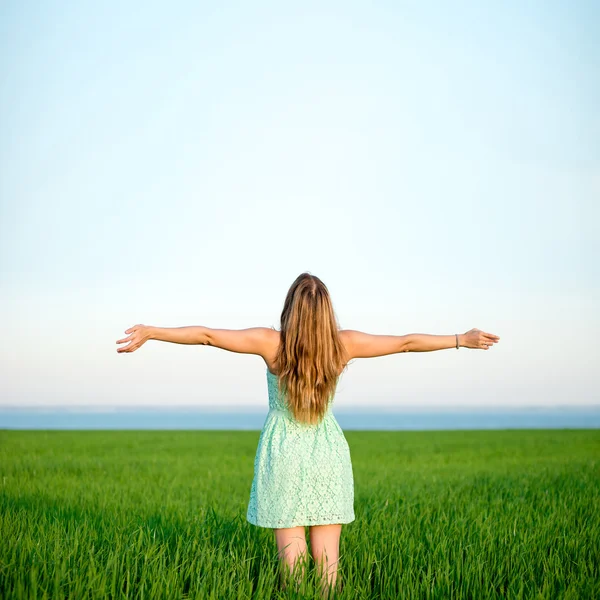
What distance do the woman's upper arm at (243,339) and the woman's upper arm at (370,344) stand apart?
553 millimetres

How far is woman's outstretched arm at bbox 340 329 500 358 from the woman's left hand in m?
1.39

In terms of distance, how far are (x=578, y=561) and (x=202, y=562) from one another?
3583 millimetres

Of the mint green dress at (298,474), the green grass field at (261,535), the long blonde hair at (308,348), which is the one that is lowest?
the green grass field at (261,535)

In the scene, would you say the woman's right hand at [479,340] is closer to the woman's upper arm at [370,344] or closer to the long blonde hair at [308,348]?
the woman's upper arm at [370,344]

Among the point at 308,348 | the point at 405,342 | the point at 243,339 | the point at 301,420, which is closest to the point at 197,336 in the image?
the point at 243,339

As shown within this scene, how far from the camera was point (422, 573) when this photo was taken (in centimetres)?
560

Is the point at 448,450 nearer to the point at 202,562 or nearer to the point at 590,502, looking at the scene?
the point at 590,502

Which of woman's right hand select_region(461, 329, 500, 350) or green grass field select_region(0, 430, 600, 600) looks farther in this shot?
woman's right hand select_region(461, 329, 500, 350)

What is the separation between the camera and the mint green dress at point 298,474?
4.91 m

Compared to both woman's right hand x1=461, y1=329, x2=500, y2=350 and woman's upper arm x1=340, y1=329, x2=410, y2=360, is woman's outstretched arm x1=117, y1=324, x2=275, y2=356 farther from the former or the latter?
woman's right hand x1=461, y1=329, x2=500, y2=350

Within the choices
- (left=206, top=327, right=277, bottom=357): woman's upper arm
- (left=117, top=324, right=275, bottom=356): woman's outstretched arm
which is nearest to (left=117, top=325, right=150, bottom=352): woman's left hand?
(left=117, top=324, right=275, bottom=356): woman's outstretched arm

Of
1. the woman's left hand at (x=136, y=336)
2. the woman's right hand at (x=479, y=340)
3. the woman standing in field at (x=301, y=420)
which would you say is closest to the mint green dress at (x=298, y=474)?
the woman standing in field at (x=301, y=420)

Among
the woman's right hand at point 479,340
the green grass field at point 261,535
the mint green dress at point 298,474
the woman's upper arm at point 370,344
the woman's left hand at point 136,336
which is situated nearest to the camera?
the woman's left hand at point 136,336

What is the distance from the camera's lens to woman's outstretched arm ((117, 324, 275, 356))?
4.81 m
